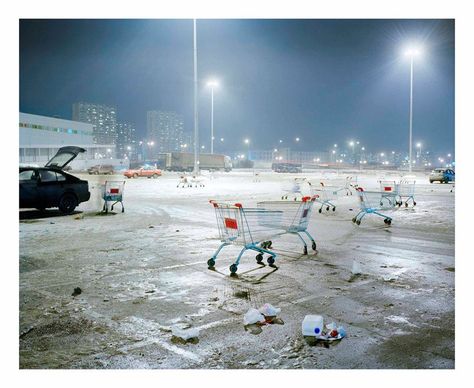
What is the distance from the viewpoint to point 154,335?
4.62 metres

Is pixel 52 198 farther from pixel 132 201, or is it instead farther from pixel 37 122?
pixel 37 122

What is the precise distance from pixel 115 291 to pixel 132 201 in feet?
42.4

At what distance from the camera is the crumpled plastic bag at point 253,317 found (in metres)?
4.92

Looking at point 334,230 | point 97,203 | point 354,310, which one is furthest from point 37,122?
point 354,310

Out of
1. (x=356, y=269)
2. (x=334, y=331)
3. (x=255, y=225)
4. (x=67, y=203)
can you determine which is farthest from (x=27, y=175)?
(x=334, y=331)

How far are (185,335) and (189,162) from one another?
2484 inches

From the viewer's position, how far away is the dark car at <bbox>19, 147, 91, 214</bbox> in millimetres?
13562

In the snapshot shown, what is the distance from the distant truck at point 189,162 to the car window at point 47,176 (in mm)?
52601

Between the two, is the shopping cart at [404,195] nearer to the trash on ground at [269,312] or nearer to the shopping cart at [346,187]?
the shopping cart at [346,187]

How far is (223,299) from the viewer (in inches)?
227

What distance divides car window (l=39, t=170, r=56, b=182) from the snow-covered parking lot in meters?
3.67

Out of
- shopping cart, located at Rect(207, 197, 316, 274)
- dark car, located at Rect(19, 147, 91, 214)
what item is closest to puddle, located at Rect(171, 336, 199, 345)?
shopping cart, located at Rect(207, 197, 316, 274)

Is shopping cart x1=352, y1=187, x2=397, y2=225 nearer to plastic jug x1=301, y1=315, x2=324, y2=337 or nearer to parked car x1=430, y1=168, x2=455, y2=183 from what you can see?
plastic jug x1=301, y1=315, x2=324, y2=337

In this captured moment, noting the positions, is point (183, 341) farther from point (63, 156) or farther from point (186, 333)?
point (63, 156)
